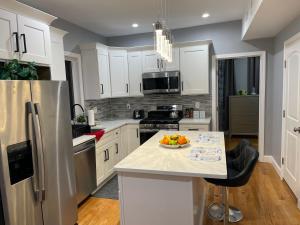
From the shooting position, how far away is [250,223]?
8.16 ft

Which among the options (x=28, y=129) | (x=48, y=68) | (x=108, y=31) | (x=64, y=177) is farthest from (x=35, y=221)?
(x=108, y=31)

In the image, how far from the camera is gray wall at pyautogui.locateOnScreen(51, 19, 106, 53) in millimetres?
3624

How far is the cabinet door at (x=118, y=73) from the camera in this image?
4445mm

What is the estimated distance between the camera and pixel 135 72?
4617 mm

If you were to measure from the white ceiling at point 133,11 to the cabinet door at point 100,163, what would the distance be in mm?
2054

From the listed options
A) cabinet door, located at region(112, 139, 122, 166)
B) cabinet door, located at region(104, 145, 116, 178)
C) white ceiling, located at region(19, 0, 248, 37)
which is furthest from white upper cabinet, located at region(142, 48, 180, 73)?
cabinet door, located at region(104, 145, 116, 178)

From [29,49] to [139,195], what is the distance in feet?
6.17

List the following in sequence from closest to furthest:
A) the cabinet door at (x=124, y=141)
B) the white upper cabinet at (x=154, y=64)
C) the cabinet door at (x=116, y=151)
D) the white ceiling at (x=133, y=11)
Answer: the white ceiling at (x=133, y=11), the cabinet door at (x=116, y=151), the cabinet door at (x=124, y=141), the white upper cabinet at (x=154, y=64)

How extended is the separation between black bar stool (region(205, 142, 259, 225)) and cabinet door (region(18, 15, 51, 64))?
7.37ft

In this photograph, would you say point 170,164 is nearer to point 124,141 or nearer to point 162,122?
point 162,122

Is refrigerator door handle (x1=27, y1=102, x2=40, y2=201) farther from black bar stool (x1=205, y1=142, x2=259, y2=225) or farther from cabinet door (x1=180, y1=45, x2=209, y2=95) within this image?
cabinet door (x1=180, y1=45, x2=209, y2=95)

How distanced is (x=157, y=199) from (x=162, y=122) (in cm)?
241

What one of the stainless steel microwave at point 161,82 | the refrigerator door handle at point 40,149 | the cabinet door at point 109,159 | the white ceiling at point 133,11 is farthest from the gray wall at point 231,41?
the refrigerator door handle at point 40,149

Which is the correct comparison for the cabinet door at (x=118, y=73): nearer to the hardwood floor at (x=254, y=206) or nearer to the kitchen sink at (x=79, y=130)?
the kitchen sink at (x=79, y=130)
